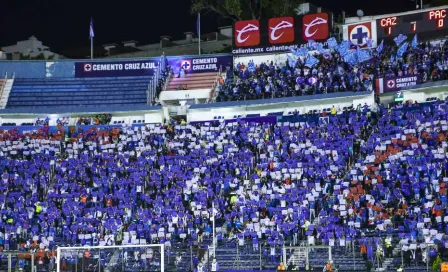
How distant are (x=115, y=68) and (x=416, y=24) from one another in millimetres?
20342

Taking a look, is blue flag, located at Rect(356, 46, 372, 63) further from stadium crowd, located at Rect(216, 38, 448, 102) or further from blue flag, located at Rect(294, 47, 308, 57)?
blue flag, located at Rect(294, 47, 308, 57)

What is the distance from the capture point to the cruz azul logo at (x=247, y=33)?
59.1m

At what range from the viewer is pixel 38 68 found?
6275 centimetres

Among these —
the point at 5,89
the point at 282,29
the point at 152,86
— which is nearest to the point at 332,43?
the point at 282,29

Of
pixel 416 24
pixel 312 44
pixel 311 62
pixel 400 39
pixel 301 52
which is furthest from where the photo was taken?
pixel 301 52

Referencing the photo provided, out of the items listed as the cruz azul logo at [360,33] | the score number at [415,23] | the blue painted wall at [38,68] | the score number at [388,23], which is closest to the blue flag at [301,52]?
the cruz azul logo at [360,33]

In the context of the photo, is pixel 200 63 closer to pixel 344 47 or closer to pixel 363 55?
pixel 344 47

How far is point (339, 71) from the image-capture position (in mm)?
55500

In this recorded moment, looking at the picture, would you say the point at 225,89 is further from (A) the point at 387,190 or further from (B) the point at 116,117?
(A) the point at 387,190

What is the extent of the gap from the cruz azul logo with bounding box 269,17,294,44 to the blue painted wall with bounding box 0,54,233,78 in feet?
24.3

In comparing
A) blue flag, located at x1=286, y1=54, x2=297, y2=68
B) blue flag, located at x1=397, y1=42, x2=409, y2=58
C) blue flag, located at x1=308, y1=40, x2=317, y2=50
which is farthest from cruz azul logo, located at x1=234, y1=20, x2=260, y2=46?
blue flag, located at x1=397, y1=42, x2=409, y2=58

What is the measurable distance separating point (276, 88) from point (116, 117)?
10.3 meters

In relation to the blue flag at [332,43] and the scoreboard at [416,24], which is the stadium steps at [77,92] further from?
the scoreboard at [416,24]

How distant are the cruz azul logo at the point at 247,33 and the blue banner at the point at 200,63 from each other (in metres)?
1.94
